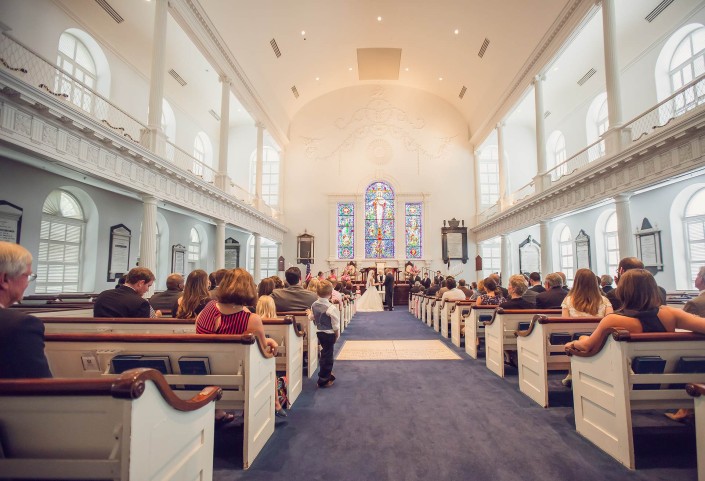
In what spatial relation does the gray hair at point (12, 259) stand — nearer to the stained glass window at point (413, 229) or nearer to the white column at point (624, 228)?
the white column at point (624, 228)

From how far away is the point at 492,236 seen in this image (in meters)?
16.3

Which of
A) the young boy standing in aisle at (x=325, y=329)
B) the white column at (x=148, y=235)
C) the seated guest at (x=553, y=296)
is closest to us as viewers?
the young boy standing in aisle at (x=325, y=329)

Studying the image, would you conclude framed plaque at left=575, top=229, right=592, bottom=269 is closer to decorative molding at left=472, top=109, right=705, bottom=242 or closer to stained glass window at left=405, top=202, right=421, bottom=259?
decorative molding at left=472, top=109, right=705, bottom=242

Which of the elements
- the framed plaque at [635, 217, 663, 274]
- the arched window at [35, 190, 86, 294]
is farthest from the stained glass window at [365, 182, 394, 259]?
the arched window at [35, 190, 86, 294]

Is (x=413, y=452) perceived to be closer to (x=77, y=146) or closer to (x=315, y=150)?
(x=77, y=146)

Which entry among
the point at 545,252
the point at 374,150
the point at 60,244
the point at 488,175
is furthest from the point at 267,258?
the point at 545,252

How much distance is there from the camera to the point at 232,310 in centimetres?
249

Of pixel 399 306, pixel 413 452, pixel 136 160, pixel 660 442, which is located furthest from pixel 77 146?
pixel 399 306

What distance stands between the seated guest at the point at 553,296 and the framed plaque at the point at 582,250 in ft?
33.2

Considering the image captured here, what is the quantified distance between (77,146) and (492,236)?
15336mm

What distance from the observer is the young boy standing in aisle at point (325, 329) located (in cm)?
404

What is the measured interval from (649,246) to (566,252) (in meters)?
5.08

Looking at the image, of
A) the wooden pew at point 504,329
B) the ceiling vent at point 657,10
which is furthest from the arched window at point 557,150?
the wooden pew at point 504,329

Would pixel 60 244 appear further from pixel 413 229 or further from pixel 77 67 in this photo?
pixel 413 229
